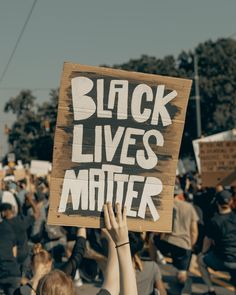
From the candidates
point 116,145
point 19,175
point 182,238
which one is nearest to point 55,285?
point 116,145

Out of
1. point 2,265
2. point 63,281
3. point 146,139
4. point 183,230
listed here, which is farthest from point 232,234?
point 63,281

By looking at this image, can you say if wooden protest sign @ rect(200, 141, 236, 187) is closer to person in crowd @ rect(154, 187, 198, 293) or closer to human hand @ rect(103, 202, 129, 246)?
person in crowd @ rect(154, 187, 198, 293)

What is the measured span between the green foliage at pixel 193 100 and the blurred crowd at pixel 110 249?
43967 mm

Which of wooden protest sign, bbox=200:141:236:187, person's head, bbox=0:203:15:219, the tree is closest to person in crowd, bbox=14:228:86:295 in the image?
person's head, bbox=0:203:15:219

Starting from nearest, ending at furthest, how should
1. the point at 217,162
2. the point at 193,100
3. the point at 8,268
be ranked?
the point at 8,268, the point at 217,162, the point at 193,100

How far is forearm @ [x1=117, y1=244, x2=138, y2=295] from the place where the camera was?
3.19 m

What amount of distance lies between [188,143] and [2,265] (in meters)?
51.3

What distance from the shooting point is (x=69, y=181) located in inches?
152

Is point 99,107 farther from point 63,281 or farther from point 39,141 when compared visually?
point 39,141

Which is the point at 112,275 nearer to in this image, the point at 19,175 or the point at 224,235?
the point at 224,235

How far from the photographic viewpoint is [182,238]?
30.8 feet

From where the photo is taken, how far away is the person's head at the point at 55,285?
3.07 meters

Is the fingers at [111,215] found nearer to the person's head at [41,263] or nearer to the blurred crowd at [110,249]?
the blurred crowd at [110,249]

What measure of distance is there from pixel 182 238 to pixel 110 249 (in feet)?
18.6
